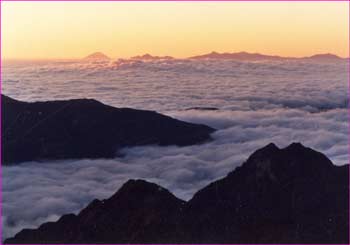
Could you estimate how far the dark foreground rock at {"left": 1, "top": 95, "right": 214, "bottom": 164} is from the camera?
154 meters

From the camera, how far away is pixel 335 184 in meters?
122

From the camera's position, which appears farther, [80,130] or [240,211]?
[80,130]

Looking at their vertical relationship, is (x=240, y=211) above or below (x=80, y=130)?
below

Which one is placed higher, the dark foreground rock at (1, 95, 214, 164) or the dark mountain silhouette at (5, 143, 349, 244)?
the dark foreground rock at (1, 95, 214, 164)

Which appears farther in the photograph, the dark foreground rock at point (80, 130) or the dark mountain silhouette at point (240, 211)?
the dark foreground rock at point (80, 130)

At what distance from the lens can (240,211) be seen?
121625 mm

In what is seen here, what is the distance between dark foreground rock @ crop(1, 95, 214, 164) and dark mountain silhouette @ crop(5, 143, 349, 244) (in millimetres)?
28884

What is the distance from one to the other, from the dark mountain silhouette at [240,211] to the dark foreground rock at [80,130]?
28.9 m

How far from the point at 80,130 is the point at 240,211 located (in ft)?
221

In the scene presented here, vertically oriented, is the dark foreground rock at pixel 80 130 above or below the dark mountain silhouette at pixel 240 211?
above

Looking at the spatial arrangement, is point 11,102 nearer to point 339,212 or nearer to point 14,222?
point 14,222

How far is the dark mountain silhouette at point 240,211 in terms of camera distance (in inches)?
4338

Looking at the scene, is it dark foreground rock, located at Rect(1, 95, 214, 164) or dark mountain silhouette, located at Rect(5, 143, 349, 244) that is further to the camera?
dark foreground rock, located at Rect(1, 95, 214, 164)

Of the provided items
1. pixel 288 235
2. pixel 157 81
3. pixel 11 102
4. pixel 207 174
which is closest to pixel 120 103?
pixel 157 81
